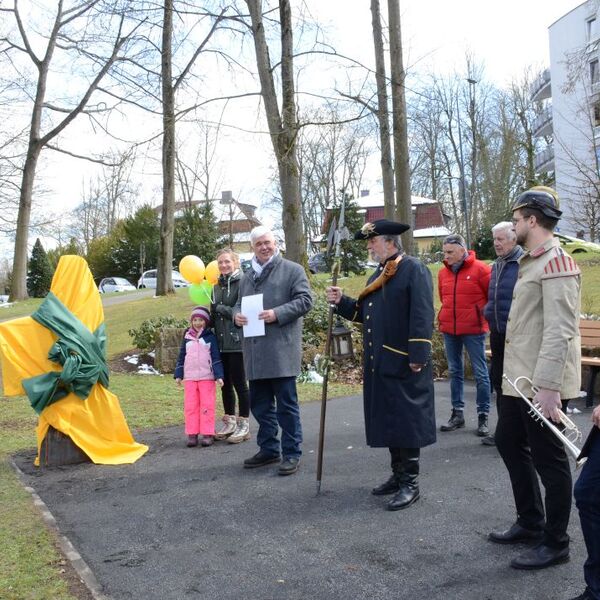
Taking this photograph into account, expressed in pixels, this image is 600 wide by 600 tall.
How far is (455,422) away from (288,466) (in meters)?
2.22

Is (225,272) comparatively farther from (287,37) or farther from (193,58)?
(193,58)

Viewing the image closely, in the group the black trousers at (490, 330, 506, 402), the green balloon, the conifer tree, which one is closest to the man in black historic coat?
the black trousers at (490, 330, 506, 402)

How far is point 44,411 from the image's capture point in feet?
19.3

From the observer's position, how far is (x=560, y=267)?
11.3 ft

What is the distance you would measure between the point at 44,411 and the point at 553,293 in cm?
449

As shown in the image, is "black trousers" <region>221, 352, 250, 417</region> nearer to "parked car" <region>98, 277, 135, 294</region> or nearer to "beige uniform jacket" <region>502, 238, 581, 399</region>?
"beige uniform jacket" <region>502, 238, 581, 399</region>

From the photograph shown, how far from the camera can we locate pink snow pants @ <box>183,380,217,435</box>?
653cm

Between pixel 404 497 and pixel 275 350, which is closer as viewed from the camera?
pixel 404 497

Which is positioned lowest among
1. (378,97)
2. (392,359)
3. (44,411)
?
(44,411)

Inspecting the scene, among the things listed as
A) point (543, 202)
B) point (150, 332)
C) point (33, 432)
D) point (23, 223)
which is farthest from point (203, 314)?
point (23, 223)

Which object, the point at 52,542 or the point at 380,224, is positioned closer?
the point at 52,542

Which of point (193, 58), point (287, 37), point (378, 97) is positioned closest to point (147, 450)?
point (287, 37)

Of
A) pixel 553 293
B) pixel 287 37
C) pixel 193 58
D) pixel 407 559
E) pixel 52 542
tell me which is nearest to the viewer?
pixel 553 293

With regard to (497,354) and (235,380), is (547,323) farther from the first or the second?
(235,380)
